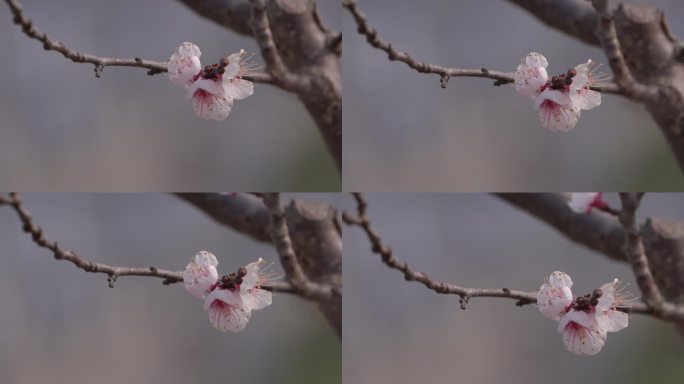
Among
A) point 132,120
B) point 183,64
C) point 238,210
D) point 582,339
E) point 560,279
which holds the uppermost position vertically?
point 183,64

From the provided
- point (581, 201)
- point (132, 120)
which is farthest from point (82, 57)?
point (581, 201)

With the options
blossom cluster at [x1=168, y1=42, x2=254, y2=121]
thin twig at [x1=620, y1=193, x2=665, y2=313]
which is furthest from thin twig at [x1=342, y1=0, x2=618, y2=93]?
thin twig at [x1=620, y1=193, x2=665, y2=313]

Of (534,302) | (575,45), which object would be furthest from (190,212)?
(575,45)

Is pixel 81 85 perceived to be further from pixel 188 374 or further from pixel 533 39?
pixel 533 39

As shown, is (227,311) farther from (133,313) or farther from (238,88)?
(238,88)

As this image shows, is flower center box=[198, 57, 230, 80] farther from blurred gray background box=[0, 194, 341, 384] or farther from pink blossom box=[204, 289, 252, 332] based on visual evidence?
pink blossom box=[204, 289, 252, 332]
